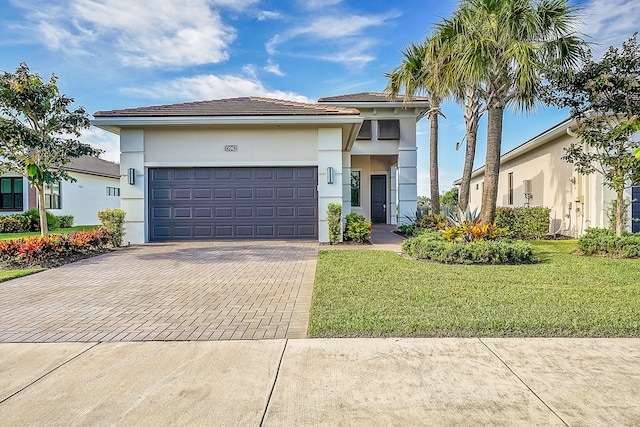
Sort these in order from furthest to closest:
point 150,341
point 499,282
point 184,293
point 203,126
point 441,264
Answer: point 203,126, point 441,264, point 499,282, point 184,293, point 150,341

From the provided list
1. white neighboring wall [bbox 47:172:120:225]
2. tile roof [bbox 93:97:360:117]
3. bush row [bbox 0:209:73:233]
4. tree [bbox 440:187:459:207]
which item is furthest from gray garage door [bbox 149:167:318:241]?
tree [bbox 440:187:459:207]

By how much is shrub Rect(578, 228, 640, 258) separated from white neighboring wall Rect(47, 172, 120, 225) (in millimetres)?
23589

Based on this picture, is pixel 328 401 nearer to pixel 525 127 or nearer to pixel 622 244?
pixel 622 244

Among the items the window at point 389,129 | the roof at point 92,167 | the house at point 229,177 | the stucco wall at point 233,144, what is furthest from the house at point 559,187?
the roof at point 92,167

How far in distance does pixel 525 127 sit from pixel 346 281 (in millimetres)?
13896

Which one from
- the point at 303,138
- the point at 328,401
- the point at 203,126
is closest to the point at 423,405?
the point at 328,401

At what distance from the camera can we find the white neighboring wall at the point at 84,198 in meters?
21.6

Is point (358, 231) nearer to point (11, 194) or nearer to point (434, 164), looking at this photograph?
point (434, 164)

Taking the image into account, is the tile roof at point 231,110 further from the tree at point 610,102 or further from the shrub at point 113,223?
the tree at point 610,102

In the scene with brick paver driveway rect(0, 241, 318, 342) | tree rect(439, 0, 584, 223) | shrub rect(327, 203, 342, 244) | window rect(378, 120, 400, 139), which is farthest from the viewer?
window rect(378, 120, 400, 139)

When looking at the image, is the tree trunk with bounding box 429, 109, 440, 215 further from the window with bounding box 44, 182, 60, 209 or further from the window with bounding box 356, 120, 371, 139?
the window with bounding box 44, 182, 60, 209

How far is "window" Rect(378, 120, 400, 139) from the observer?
1742cm

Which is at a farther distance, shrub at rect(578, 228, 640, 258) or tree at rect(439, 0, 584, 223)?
tree at rect(439, 0, 584, 223)

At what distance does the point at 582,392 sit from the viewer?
2.74m
